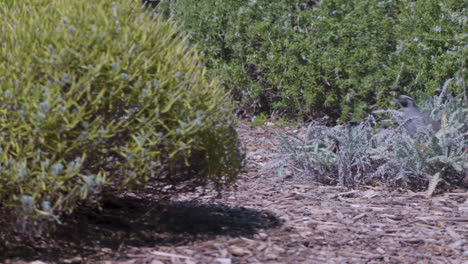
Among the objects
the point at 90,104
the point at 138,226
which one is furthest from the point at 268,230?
the point at 90,104

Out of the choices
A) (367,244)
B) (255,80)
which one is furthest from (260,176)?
(255,80)

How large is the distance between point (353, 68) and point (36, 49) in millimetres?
3959

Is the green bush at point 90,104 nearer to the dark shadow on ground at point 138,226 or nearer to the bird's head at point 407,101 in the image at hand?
the dark shadow on ground at point 138,226

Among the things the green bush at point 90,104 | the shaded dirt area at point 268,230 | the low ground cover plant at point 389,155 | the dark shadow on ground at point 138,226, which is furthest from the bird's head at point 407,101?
the green bush at point 90,104

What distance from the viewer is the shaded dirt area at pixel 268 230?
3158mm

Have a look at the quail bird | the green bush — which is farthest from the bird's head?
the green bush

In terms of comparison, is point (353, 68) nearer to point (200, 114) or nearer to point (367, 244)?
point (367, 244)

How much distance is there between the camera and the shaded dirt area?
3158mm

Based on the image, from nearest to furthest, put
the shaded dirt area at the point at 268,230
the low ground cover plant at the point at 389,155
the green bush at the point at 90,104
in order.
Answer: the green bush at the point at 90,104 → the shaded dirt area at the point at 268,230 → the low ground cover plant at the point at 389,155

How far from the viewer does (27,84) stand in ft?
8.96

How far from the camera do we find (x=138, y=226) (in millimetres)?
3504

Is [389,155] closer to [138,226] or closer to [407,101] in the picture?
[407,101]

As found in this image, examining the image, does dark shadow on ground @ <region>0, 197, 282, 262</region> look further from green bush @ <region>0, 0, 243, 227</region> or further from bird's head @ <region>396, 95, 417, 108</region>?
bird's head @ <region>396, 95, 417, 108</region>

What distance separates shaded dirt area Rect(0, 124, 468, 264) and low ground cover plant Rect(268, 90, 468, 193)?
0.54 ft
